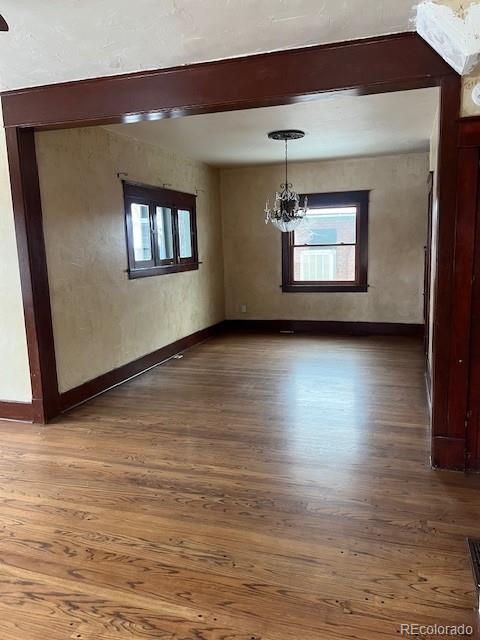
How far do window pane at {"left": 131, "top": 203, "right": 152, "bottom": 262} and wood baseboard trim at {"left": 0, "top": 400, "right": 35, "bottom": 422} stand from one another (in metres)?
2.02

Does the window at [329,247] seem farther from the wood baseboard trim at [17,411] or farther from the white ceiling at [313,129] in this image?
the wood baseboard trim at [17,411]

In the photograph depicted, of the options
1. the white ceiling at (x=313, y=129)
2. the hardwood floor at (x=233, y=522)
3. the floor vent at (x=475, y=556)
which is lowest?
the hardwood floor at (x=233, y=522)

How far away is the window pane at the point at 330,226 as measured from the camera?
23.2 ft

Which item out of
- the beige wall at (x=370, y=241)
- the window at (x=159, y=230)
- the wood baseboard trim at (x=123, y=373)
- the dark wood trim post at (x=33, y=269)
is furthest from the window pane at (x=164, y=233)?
the dark wood trim post at (x=33, y=269)

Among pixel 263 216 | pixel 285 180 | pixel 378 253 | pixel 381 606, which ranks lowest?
pixel 381 606

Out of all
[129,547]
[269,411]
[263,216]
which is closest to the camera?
[129,547]

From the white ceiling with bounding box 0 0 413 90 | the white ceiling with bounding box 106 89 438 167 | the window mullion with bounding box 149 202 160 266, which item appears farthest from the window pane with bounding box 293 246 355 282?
the white ceiling with bounding box 0 0 413 90

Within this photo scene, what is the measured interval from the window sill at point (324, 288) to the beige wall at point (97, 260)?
2002 mm

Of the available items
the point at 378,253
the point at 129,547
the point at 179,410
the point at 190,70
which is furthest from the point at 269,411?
the point at 378,253

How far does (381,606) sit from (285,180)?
6277mm

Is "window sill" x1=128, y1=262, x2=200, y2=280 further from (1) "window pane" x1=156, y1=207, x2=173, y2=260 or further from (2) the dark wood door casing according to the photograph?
(2) the dark wood door casing

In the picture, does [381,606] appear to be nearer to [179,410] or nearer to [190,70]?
[179,410]

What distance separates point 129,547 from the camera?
7.32 ft

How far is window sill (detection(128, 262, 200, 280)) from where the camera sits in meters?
5.15
